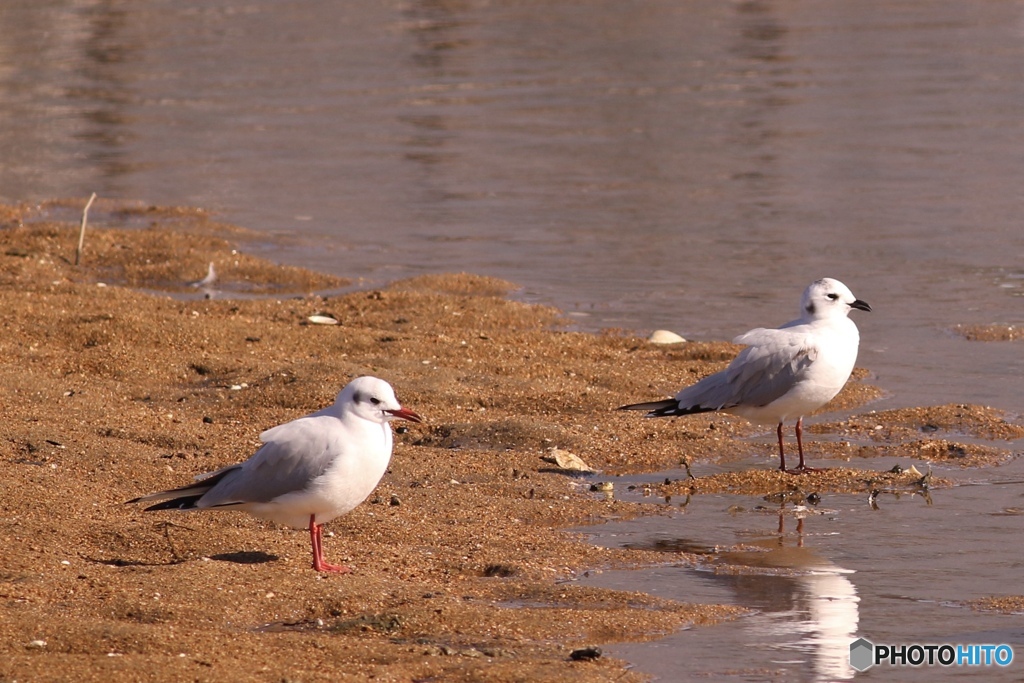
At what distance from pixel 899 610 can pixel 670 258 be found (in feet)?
31.0

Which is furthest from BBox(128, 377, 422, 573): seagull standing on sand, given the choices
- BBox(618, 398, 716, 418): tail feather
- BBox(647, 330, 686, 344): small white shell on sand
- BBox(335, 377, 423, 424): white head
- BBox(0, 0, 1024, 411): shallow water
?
BBox(647, 330, 686, 344): small white shell on sand

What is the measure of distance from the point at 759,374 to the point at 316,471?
3.30 meters

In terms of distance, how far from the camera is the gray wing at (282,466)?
685cm

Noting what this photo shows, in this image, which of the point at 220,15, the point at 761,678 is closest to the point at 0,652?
the point at 761,678

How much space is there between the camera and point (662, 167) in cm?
2153

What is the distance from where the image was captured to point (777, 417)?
9.29m

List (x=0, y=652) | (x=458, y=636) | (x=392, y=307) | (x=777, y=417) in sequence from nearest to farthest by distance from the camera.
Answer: (x=0, y=652), (x=458, y=636), (x=777, y=417), (x=392, y=307)

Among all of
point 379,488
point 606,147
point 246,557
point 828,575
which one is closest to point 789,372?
point 828,575

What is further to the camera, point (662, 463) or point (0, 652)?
point (662, 463)

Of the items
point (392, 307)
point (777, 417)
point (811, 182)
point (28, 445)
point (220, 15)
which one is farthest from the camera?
point (220, 15)

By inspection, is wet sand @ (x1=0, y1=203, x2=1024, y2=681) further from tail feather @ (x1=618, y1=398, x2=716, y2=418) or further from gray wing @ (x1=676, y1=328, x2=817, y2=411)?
gray wing @ (x1=676, y1=328, x2=817, y2=411)

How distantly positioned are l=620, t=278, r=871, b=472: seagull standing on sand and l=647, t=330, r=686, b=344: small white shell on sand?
9.77 ft

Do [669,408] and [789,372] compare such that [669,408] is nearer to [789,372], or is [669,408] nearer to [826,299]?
[789,372]

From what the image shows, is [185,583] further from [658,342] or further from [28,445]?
[658,342]
